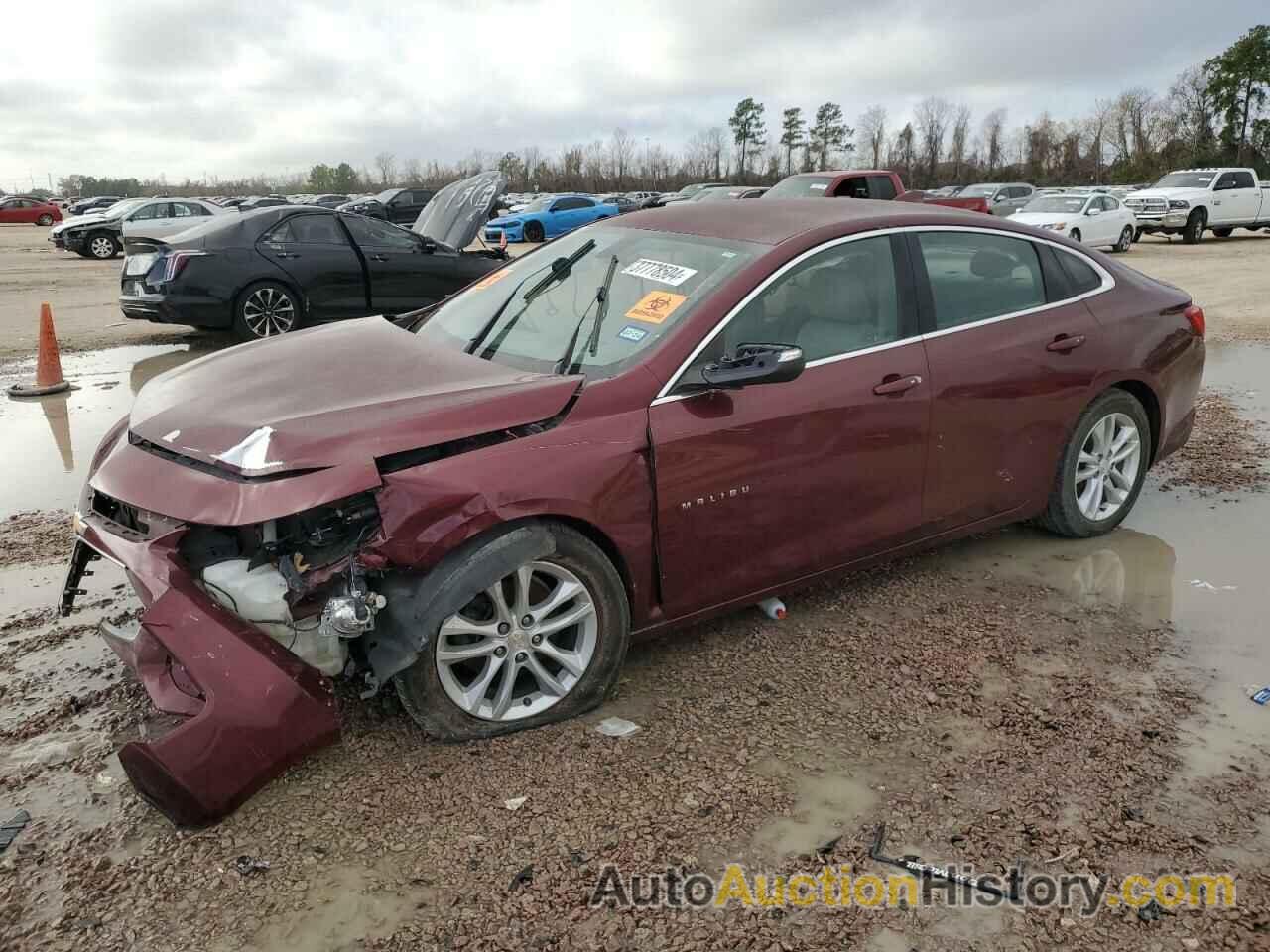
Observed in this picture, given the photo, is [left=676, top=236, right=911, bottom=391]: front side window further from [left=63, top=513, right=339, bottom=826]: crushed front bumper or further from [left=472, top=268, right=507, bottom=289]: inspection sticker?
[left=63, top=513, right=339, bottom=826]: crushed front bumper

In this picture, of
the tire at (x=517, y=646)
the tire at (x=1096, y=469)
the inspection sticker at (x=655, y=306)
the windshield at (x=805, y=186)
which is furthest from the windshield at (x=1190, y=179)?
the tire at (x=517, y=646)

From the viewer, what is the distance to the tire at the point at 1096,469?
4633 mm

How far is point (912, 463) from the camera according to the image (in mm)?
3957

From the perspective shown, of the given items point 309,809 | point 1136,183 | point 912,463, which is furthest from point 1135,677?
point 1136,183

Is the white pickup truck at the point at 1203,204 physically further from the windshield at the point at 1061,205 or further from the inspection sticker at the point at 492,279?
the inspection sticker at the point at 492,279

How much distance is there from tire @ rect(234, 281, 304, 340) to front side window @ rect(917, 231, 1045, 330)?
8.10m

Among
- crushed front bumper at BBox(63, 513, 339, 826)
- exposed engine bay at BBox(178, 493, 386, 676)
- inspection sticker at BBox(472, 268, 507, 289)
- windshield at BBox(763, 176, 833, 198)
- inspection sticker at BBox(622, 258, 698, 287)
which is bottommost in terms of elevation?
crushed front bumper at BBox(63, 513, 339, 826)

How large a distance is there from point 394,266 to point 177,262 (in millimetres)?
2238

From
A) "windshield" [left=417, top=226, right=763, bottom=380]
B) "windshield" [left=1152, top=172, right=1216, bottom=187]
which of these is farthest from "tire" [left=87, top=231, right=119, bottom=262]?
"windshield" [left=1152, top=172, right=1216, bottom=187]

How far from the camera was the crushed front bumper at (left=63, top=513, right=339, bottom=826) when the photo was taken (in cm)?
264

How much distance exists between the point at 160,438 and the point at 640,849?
6.65 feet

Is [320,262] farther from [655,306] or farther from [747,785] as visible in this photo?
[747,785]

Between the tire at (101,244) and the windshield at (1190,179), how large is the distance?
1113 inches

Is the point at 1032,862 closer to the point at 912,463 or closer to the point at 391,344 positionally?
the point at 912,463
